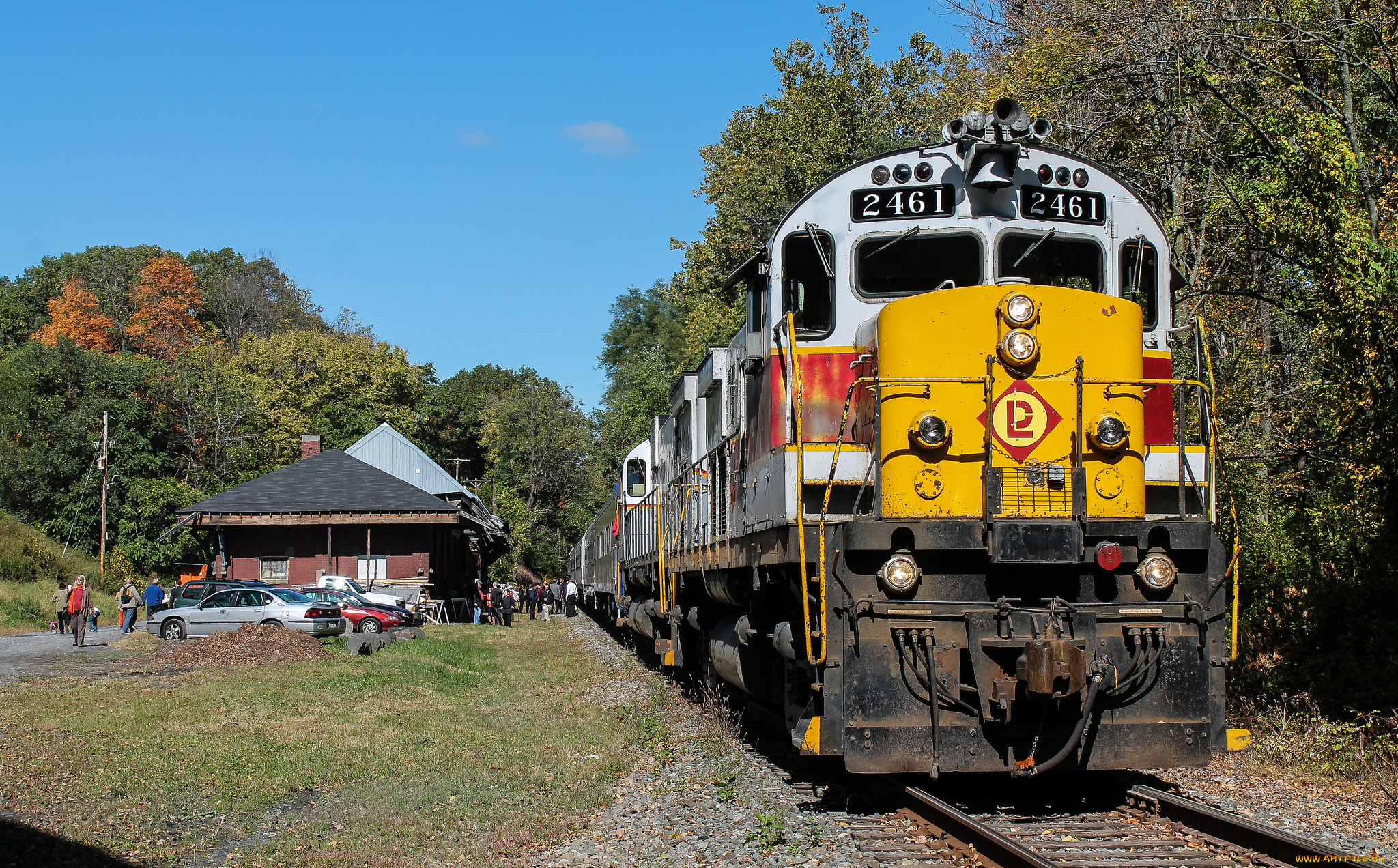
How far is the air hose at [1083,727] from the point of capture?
21.6 ft

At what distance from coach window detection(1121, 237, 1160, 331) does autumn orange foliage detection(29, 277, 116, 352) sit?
8336 centimetres

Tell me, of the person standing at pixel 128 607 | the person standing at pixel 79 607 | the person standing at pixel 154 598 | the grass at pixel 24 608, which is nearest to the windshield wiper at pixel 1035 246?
the person standing at pixel 79 607

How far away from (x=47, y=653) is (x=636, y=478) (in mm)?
12422

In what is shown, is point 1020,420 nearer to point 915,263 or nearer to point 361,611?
point 915,263

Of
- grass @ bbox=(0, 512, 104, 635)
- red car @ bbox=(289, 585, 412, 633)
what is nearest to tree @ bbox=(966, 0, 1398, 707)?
red car @ bbox=(289, 585, 412, 633)

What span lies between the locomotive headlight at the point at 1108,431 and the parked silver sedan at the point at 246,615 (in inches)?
826

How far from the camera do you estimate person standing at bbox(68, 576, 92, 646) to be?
24219 millimetres

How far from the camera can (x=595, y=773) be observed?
943 centimetres

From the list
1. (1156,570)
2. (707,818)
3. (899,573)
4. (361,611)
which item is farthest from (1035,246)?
(361,611)

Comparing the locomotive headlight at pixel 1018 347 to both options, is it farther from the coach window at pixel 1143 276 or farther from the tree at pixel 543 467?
the tree at pixel 543 467

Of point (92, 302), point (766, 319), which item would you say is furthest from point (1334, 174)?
point (92, 302)

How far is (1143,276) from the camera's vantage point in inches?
320

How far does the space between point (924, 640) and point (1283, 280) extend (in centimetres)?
911

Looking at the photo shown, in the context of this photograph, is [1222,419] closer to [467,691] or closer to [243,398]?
[467,691]
